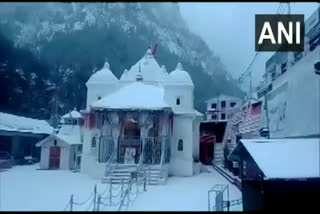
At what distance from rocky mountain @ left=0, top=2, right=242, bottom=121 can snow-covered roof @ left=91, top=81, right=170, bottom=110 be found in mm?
21351

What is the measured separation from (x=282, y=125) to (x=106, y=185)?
26.7ft

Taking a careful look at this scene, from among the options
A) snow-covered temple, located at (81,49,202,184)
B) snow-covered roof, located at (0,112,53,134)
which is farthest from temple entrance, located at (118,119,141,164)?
snow-covered roof, located at (0,112,53,134)

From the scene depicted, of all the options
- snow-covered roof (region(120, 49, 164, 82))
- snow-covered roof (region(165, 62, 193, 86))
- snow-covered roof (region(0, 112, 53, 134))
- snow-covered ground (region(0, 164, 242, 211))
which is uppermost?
snow-covered roof (region(120, 49, 164, 82))

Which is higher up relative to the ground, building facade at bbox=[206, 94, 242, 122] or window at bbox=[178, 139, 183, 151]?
building facade at bbox=[206, 94, 242, 122]

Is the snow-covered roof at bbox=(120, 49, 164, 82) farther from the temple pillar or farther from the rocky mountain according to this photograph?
the rocky mountain

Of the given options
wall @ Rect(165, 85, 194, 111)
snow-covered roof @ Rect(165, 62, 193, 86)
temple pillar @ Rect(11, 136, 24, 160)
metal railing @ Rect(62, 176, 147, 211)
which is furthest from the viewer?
temple pillar @ Rect(11, 136, 24, 160)

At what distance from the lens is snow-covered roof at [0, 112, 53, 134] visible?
73.3 ft

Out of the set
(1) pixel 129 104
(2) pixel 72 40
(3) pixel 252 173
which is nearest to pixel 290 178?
(3) pixel 252 173

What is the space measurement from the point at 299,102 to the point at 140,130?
11227mm

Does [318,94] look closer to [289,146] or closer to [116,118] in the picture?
[289,146]

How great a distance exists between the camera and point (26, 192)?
10953mm

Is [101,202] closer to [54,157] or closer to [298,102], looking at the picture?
[298,102]

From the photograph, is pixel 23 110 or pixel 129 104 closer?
pixel 129 104

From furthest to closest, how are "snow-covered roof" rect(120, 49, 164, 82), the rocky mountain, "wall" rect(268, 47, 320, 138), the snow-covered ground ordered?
the rocky mountain
"snow-covered roof" rect(120, 49, 164, 82)
the snow-covered ground
"wall" rect(268, 47, 320, 138)
